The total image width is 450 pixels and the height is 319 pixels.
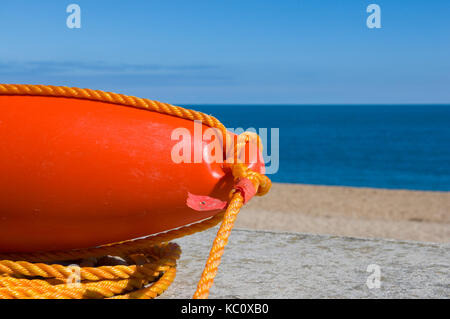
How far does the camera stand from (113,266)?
162 centimetres

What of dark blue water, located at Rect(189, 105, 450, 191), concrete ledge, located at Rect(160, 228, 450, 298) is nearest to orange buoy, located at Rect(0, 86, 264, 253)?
concrete ledge, located at Rect(160, 228, 450, 298)

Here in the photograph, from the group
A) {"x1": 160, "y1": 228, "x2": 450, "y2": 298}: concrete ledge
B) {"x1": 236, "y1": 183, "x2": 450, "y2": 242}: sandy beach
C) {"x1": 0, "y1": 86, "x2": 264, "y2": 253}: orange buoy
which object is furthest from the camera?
{"x1": 236, "y1": 183, "x2": 450, "y2": 242}: sandy beach

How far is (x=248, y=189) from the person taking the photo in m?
1.46

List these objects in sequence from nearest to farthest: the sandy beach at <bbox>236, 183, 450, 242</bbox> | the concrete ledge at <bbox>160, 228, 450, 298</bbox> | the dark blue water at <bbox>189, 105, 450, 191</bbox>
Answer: the concrete ledge at <bbox>160, 228, 450, 298</bbox>, the sandy beach at <bbox>236, 183, 450, 242</bbox>, the dark blue water at <bbox>189, 105, 450, 191</bbox>

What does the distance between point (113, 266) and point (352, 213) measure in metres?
6.34

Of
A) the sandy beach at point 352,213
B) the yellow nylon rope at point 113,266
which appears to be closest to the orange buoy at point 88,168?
the yellow nylon rope at point 113,266

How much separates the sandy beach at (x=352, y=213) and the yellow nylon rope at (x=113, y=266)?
3960 mm

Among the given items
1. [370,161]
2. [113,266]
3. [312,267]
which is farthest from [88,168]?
[370,161]

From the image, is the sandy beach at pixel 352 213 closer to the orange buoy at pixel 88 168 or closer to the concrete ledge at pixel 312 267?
the concrete ledge at pixel 312 267

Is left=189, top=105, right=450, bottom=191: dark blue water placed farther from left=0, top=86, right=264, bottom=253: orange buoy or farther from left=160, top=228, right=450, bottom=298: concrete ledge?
left=0, top=86, right=264, bottom=253: orange buoy

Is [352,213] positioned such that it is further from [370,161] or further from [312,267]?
[370,161]

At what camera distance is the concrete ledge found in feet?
5.54

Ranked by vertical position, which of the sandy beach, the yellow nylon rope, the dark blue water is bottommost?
the dark blue water

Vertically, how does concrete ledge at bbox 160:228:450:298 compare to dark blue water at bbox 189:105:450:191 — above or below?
above
